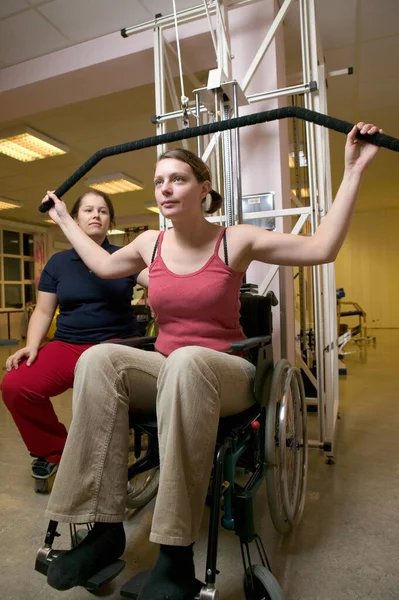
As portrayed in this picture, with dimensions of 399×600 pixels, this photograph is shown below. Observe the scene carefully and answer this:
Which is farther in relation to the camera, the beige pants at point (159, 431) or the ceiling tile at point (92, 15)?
the ceiling tile at point (92, 15)

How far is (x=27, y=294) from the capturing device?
10.8 metres

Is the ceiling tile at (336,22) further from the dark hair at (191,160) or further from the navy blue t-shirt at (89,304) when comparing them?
the navy blue t-shirt at (89,304)

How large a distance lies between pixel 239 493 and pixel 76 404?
0.46m

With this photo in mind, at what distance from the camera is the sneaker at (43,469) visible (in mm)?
1798

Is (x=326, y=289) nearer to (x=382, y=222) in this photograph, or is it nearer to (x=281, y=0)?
(x=281, y=0)

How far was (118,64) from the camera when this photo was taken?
302cm

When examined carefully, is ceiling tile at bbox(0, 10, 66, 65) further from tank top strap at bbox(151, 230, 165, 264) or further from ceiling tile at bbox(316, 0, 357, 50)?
tank top strap at bbox(151, 230, 165, 264)

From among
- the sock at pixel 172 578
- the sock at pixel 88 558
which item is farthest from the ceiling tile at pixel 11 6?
the sock at pixel 172 578

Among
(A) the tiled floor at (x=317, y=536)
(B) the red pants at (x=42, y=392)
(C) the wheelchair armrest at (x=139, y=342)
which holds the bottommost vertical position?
(A) the tiled floor at (x=317, y=536)

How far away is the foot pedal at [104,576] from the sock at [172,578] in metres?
0.14

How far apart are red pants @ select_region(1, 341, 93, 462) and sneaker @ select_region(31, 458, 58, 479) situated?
3cm

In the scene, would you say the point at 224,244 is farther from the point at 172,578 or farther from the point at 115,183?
the point at 115,183

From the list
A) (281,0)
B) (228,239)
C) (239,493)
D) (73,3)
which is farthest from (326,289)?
(73,3)

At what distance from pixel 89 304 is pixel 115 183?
18.0ft
